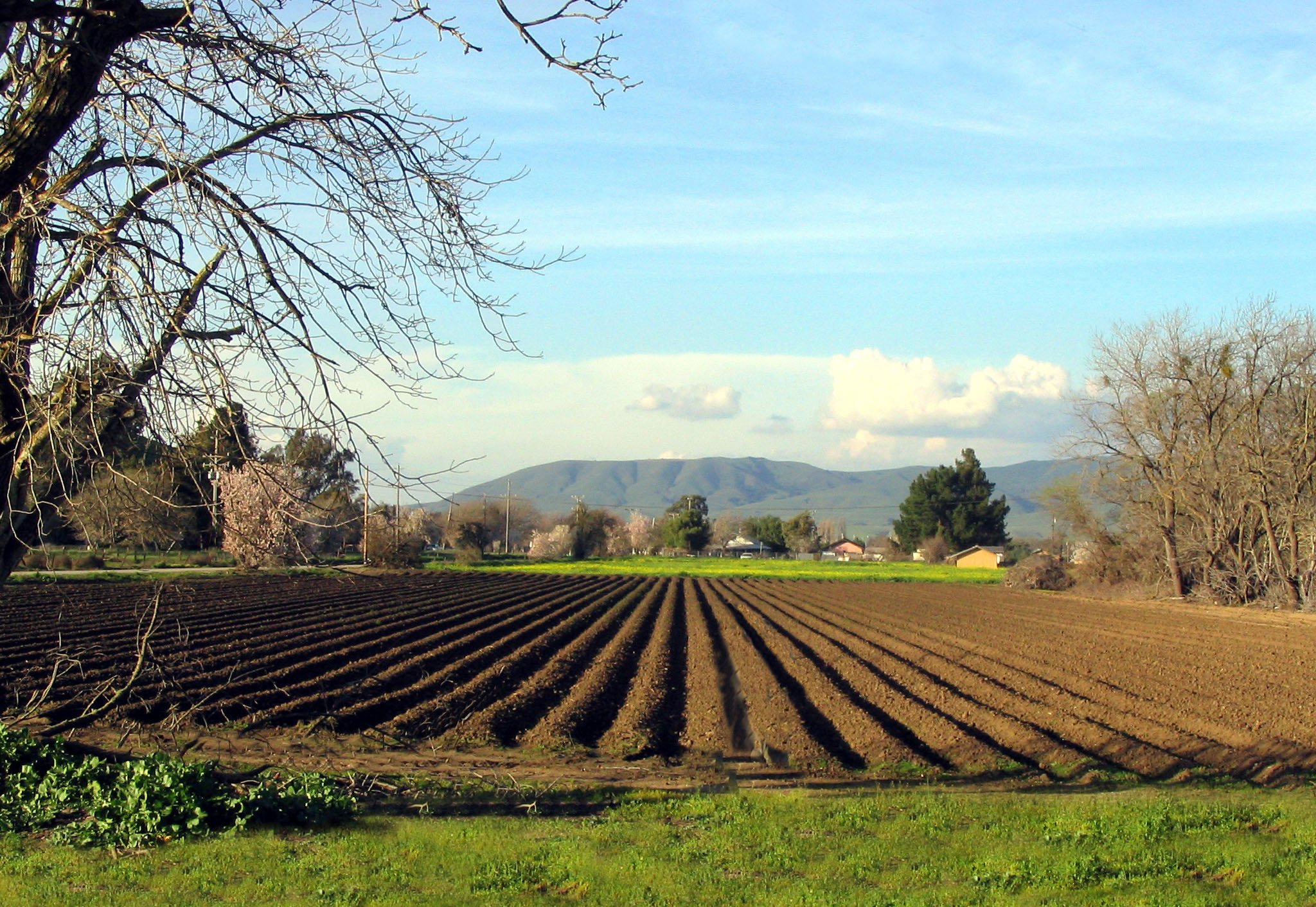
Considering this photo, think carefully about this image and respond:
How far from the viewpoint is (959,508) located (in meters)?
117

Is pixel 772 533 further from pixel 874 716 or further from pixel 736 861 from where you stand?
pixel 736 861

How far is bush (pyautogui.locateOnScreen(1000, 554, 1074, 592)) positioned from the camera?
6219cm

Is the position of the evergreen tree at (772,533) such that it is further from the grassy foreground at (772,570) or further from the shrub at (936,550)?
the grassy foreground at (772,570)

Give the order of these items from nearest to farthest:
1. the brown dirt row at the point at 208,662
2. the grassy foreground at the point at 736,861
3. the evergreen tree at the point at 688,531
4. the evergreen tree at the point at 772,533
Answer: the grassy foreground at the point at 736,861, the brown dirt row at the point at 208,662, the evergreen tree at the point at 688,531, the evergreen tree at the point at 772,533

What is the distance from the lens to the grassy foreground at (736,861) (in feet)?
18.9

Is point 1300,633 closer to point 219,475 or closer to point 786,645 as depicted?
point 786,645

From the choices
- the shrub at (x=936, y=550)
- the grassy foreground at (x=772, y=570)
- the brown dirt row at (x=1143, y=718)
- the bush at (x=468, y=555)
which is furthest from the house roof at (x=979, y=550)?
the brown dirt row at (x=1143, y=718)

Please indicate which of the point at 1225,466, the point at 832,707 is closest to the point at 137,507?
the point at 832,707

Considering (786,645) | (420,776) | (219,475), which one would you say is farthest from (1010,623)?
(219,475)

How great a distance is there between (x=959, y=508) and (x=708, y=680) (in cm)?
10536

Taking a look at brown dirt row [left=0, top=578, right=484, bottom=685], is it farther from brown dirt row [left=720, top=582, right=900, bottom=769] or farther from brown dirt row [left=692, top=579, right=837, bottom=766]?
brown dirt row [left=720, top=582, right=900, bottom=769]

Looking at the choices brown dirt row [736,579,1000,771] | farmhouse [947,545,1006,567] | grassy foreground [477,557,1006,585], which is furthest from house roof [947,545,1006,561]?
brown dirt row [736,579,1000,771]

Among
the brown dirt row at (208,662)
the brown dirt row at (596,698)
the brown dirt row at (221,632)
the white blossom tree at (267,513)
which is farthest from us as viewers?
the brown dirt row at (221,632)

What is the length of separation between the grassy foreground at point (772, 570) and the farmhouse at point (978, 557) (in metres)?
9.45
